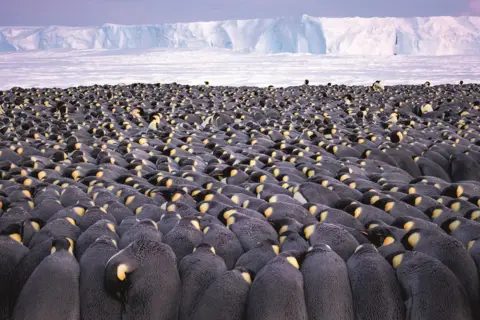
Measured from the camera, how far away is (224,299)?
3080 millimetres

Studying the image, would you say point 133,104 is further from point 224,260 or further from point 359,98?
point 224,260

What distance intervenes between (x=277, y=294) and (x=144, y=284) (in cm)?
85

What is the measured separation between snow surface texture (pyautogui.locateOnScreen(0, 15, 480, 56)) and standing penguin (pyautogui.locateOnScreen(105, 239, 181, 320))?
5117cm

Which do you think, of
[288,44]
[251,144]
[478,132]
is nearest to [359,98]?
[478,132]

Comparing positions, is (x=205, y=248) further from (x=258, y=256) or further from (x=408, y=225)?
(x=408, y=225)

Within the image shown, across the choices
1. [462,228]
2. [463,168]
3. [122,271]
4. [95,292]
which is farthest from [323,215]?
[463,168]

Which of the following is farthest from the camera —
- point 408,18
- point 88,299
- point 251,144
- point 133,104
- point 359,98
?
point 408,18

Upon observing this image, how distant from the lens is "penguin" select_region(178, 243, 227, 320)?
3.26 m

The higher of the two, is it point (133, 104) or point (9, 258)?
point (9, 258)

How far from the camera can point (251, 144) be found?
8.19 metres

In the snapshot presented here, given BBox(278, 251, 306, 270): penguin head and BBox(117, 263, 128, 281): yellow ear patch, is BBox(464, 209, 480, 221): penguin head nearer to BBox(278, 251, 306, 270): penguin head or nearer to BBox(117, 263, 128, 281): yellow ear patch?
BBox(278, 251, 306, 270): penguin head

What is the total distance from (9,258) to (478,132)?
816 cm

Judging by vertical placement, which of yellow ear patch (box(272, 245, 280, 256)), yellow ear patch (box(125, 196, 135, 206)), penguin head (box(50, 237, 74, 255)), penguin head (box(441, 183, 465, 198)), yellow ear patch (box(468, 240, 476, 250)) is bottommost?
penguin head (box(441, 183, 465, 198))

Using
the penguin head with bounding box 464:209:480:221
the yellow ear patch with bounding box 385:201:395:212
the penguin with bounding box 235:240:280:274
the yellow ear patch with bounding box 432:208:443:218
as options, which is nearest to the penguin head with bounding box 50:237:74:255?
the penguin with bounding box 235:240:280:274
